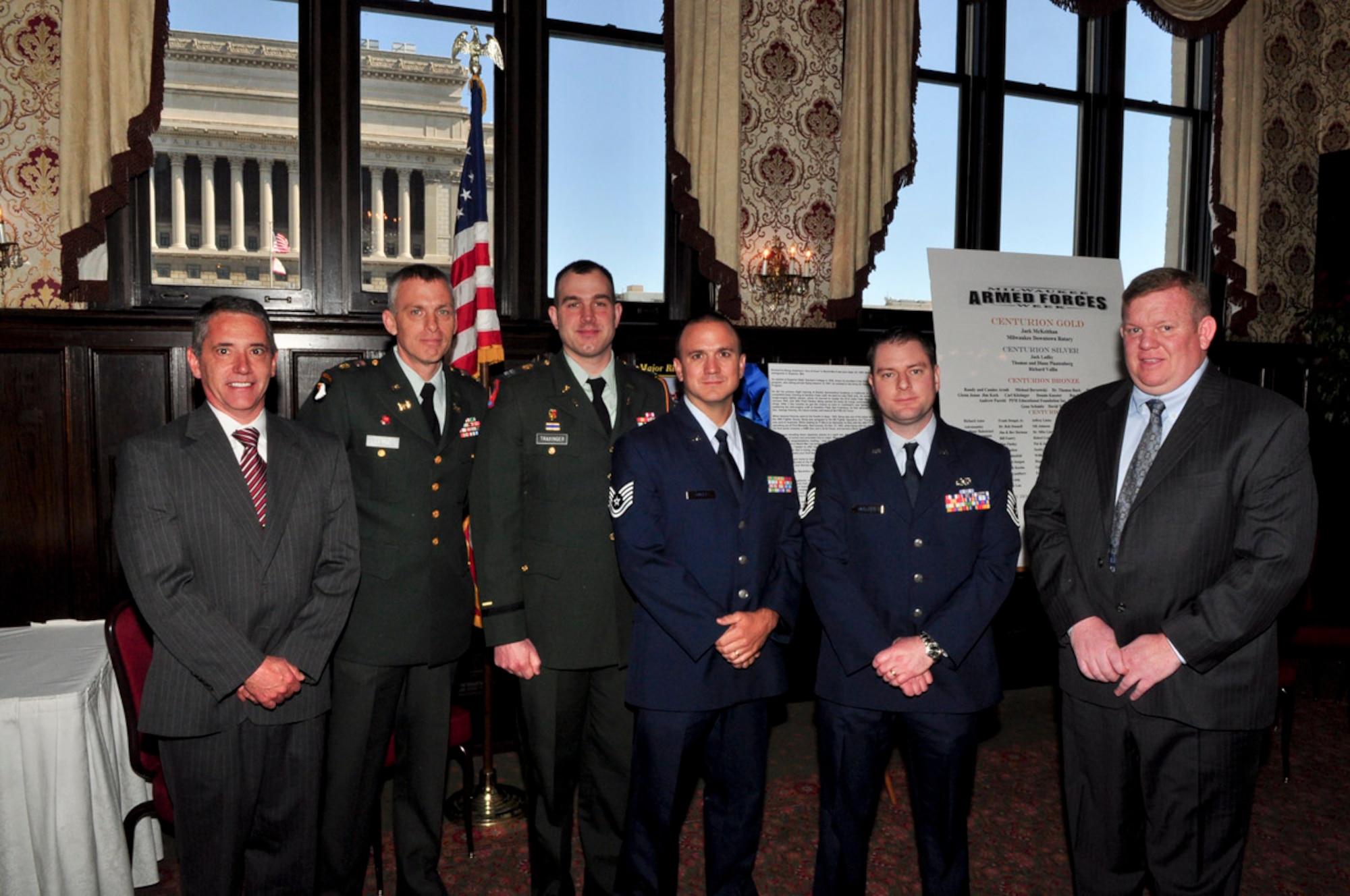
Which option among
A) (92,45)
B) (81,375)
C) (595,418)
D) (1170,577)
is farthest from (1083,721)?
(92,45)

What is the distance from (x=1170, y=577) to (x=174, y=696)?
2.26 m

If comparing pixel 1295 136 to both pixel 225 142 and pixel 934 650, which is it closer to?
pixel 934 650

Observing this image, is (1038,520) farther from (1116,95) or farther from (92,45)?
(1116,95)

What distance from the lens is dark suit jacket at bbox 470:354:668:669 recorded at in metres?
2.38

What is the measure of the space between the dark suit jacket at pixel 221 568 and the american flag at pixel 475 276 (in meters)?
1.44

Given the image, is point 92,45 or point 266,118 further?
point 266,118

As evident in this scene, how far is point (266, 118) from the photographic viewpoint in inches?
167

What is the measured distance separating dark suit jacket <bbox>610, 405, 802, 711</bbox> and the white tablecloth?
1.45 meters

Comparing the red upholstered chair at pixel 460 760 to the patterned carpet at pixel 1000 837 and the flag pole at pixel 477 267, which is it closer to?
the patterned carpet at pixel 1000 837

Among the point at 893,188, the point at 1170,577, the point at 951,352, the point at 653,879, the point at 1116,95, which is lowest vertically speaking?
the point at 653,879

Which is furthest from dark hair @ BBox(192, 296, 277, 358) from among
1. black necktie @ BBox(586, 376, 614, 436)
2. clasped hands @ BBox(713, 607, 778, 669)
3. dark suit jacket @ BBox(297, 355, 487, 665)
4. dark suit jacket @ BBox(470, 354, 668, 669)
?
clasped hands @ BBox(713, 607, 778, 669)

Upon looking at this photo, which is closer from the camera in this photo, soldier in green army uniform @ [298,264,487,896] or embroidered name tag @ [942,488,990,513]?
embroidered name tag @ [942,488,990,513]

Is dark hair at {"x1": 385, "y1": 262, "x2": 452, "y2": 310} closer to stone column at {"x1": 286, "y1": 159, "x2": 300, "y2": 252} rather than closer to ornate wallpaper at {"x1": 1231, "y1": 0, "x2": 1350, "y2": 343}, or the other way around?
stone column at {"x1": 286, "y1": 159, "x2": 300, "y2": 252}

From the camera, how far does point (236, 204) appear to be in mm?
4156
